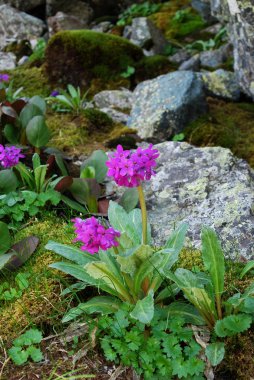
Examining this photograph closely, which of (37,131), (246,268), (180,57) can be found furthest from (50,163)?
(180,57)

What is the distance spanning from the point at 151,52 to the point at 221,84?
2604 mm

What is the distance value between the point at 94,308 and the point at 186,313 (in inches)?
19.1

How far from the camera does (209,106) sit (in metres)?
6.21

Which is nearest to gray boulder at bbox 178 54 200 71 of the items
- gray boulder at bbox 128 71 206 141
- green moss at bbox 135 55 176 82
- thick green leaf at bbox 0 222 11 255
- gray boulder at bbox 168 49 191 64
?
green moss at bbox 135 55 176 82

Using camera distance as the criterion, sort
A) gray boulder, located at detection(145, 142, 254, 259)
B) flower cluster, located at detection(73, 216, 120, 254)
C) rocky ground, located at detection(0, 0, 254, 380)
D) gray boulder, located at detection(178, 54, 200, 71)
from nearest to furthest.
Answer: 1. flower cluster, located at detection(73, 216, 120, 254)
2. gray boulder, located at detection(145, 142, 254, 259)
3. rocky ground, located at detection(0, 0, 254, 380)
4. gray boulder, located at detection(178, 54, 200, 71)

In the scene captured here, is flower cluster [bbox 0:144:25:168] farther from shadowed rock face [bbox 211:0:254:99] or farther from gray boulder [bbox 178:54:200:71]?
gray boulder [bbox 178:54:200:71]

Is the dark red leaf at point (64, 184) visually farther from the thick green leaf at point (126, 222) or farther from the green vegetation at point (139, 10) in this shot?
the green vegetation at point (139, 10)

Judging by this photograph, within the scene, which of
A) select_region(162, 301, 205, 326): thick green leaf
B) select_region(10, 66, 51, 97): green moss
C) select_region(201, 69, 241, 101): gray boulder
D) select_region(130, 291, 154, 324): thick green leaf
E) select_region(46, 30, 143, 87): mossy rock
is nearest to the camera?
select_region(130, 291, 154, 324): thick green leaf

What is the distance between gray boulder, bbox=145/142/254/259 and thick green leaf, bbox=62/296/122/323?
90cm

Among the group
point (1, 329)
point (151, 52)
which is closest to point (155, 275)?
point (1, 329)

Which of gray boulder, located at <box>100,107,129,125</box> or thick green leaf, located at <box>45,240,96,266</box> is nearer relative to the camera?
thick green leaf, located at <box>45,240,96,266</box>

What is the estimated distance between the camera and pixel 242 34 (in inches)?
237

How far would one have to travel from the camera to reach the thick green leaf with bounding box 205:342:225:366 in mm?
2545

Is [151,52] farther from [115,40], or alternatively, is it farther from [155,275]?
[155,275]
